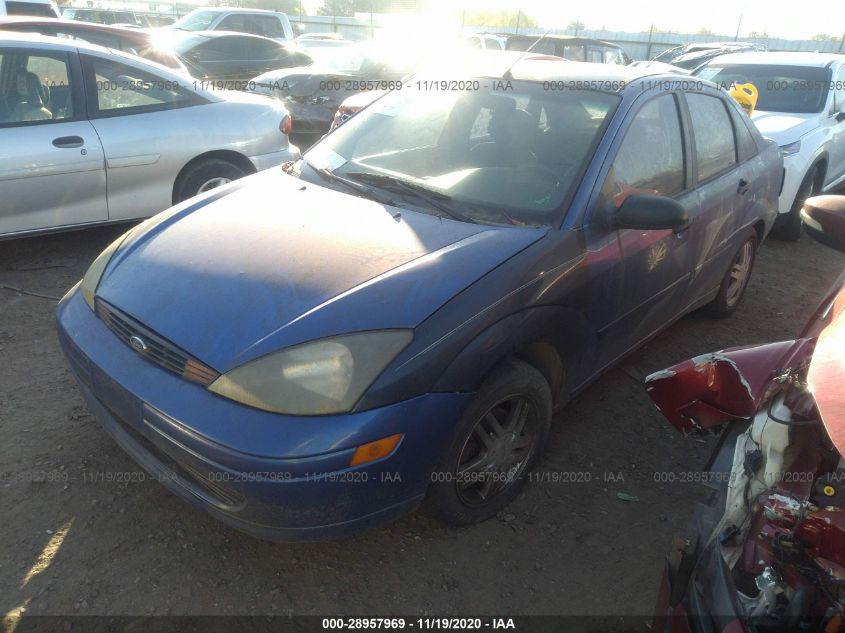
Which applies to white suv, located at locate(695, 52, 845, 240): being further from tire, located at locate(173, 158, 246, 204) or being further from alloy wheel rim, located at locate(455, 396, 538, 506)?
tire, located at locate(173, 158, 246, 204)

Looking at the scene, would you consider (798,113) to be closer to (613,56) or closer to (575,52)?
(575,52)

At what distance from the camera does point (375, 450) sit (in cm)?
205

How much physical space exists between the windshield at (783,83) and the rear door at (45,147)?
6.61 meters

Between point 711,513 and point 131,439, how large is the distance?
1.96 metres

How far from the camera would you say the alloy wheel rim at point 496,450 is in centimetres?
250

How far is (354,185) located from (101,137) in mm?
2505

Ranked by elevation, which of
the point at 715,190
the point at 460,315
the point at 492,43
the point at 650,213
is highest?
the point at 492,43

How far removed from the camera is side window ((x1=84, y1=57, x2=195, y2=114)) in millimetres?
4629

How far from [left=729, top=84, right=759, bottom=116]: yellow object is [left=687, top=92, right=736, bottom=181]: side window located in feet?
9.65

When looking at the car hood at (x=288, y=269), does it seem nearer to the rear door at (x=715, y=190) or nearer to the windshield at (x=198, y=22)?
the rear door at (x=715, y=190)

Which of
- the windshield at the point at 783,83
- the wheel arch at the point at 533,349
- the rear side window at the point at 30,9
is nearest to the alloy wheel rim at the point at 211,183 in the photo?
the wheel arch at the point at 533,349

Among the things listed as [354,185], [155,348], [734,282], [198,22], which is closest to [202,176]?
[354,185]

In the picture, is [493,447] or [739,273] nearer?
[493,447]

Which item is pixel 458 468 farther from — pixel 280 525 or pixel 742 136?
pixel 742 136
